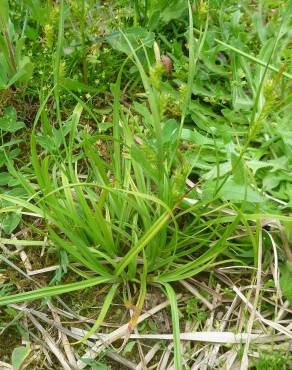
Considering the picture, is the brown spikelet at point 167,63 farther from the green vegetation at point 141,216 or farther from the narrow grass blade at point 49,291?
the narrow grass blade at point 49,291

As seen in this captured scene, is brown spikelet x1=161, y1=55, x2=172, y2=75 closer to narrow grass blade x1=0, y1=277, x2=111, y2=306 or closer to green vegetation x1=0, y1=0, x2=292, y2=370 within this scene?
green vegetation x1=0, y1=0, x2=292, y2=370

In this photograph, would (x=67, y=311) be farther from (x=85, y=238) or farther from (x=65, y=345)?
(x=85, y=238)

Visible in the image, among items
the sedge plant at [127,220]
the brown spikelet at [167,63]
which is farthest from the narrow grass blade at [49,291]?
the brown spikelet at [167,63]

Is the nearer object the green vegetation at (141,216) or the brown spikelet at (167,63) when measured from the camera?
the green vegetation at (141,216)

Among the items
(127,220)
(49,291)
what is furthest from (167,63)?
(49,291)

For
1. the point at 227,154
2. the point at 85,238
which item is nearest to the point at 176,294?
the point at 85,238

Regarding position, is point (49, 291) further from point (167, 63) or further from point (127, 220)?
point (167, 63)

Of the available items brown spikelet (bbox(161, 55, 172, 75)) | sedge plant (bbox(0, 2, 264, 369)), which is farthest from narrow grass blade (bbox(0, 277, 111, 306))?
brown spikelet (bbox(161, 55, 172, 75))

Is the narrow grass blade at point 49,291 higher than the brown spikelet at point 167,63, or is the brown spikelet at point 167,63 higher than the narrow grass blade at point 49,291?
the brown spikelet at point 167,63
